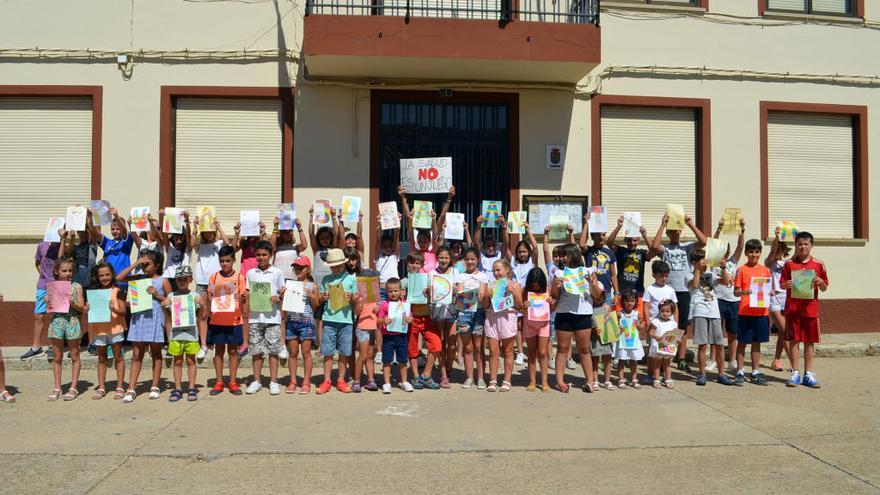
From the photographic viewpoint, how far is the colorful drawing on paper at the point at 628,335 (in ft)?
27.2

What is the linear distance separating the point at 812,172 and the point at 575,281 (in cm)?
637

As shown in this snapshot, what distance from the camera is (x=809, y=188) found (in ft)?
39.3

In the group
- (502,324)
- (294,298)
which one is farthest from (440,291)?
(294,298)

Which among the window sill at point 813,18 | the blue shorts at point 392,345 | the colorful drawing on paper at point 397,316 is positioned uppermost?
the window sill at point 813,18

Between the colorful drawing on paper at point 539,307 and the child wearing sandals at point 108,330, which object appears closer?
the child wearing sandals at point 108,330

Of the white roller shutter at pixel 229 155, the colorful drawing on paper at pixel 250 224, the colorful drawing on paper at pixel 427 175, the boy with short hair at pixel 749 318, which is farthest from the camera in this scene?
the white roller shutter at pixel 229 155

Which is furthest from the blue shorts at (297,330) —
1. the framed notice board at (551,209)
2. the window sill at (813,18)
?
the window sill at (813,18)

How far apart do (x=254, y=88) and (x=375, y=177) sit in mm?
2241

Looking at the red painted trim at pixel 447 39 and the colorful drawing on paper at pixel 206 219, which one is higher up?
the red painted trim at pixel 447 39

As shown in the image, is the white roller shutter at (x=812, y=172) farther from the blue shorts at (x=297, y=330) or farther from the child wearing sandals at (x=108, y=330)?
the child wearing sandals at (x=108, y=330)

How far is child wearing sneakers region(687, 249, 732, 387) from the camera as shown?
28.0 ft

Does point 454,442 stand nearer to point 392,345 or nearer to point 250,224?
point 392,345

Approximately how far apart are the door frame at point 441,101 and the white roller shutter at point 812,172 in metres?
4.27

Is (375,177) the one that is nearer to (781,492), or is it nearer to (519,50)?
(519,50)
